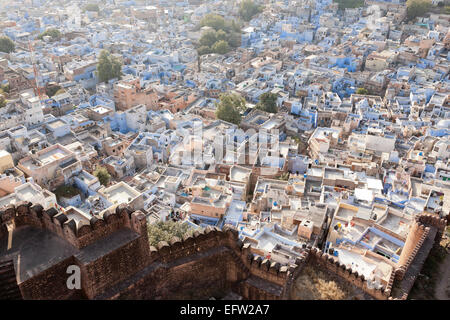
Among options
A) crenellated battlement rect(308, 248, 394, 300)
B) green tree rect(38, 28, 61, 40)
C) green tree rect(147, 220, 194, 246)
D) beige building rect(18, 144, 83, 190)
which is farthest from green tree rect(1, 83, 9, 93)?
crenellated battlement rect(308, 248, 394, 300)

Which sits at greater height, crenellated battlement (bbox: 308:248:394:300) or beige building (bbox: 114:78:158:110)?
crenellated battlement (bbox: 308:248:394:300)

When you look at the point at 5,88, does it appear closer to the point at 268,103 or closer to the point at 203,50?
the point at 203,50

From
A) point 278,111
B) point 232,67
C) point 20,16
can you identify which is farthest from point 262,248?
point 20,16

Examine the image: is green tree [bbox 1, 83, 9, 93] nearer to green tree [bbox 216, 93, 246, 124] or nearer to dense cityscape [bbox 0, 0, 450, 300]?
dense cityscape [bbox 0, 0, 450, 300]

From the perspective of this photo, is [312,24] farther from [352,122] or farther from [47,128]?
[47,128]

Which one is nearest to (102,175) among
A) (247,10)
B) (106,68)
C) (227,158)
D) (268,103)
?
(227,158)

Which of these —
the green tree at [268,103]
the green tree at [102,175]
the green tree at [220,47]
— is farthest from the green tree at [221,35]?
the green tree at [102,175]
